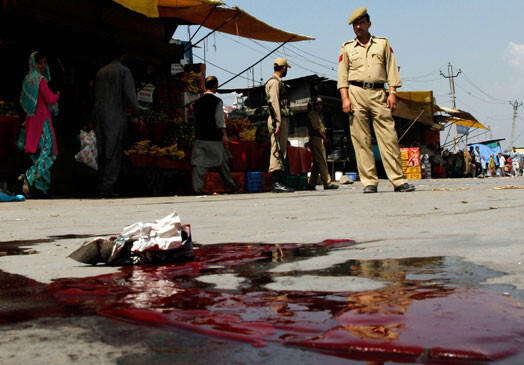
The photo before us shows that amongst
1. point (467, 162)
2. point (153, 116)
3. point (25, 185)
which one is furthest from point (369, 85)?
point (467, 162)

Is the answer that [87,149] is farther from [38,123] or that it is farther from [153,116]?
[153,116]

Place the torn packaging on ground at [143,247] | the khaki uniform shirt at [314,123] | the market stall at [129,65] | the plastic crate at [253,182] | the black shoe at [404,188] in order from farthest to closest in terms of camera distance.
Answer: the plastic crate at [253,182] < the khaki uniform shirt at [314,123] < the market stall at [129,65] < the black shoe at [404,188] < the torn packaging on ground at [143,247]

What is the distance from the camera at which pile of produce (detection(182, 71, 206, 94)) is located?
12.7m

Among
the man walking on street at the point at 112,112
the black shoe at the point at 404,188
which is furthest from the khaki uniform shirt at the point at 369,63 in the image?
A: the man walking on street at the point at 112,112

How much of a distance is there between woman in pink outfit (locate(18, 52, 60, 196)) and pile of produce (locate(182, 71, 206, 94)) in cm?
398

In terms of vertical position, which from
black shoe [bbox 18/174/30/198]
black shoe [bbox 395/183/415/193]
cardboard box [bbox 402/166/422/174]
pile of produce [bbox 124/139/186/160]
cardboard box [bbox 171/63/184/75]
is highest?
cardboard box [bbox 171/63/184/75]

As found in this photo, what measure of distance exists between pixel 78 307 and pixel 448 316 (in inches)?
35.9

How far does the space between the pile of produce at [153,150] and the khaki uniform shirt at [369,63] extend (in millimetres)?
3532

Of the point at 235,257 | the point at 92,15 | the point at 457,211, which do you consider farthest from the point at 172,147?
the point at 235,257

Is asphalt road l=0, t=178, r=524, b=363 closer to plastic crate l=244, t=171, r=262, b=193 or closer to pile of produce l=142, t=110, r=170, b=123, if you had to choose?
pile of produce l=142, t=110, r=170, b=123

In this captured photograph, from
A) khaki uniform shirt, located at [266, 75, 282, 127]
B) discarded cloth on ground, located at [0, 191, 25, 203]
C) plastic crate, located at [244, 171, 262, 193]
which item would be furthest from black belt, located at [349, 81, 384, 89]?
discarded cloth on ground, located at [0, 191, 25, 203]

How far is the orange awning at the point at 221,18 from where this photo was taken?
10938 mm

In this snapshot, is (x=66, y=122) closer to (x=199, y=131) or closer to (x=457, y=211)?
(x=199, y=131)

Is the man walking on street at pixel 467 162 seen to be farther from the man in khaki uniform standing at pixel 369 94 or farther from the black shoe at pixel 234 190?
the man in khaki uniform standing at pixel 369 94
